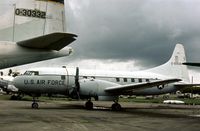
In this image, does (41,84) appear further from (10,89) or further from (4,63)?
(10,89)

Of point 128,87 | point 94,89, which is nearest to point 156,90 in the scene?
point 128,87

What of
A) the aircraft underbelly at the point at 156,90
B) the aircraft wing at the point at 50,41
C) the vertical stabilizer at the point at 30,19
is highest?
the vertical stabilizer at the point at 30,19

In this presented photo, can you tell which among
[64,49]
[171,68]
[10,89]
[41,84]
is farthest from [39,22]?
[10,89]

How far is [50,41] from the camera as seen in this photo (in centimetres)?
955

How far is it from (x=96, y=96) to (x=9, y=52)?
1292 centimetres

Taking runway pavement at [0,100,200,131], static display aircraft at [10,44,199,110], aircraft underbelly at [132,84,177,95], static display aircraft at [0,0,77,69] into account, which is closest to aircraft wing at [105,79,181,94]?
static display aircraft at [10,44,199,110]

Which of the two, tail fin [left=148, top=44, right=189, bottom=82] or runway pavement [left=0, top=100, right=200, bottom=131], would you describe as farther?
tail fin [left=148, top=44, right=189, bottom=82]

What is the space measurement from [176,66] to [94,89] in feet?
33.6

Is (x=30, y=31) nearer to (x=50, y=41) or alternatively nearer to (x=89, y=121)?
(x=50, y=41)

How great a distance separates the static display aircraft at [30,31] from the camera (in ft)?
31.1

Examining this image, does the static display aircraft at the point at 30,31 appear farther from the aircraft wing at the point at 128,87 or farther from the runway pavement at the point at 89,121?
the aircraft wing at the point at 128,87

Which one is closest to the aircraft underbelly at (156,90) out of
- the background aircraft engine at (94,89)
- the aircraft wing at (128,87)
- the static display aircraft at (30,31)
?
the aircraft wing at (128,87)

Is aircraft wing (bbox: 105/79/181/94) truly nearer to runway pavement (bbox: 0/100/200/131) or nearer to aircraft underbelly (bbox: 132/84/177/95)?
aircraft underbelly (bbox: 132/84/177/95)

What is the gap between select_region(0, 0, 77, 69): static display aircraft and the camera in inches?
373
